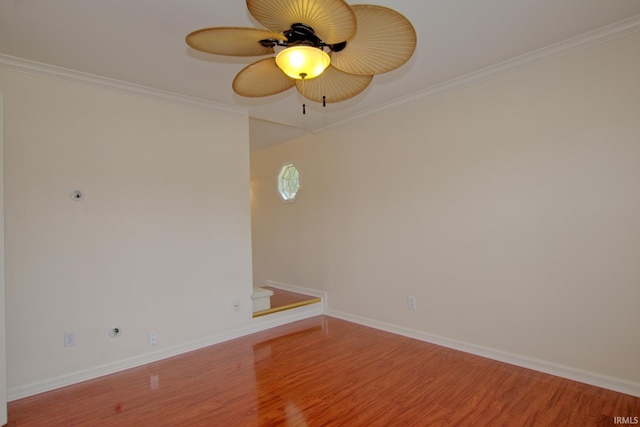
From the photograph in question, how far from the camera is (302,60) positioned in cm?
144

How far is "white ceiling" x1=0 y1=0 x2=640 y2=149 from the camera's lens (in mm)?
2031

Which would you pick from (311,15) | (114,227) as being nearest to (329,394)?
(114,227)

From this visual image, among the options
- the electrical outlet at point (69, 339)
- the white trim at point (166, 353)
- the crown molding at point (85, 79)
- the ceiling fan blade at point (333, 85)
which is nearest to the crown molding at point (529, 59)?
the ceiling fan blade at point (333, 85)

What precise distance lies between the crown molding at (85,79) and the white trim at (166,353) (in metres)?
2.35

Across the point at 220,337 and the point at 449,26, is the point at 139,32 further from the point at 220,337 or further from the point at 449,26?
the point at 220,337

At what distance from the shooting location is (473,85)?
3072 mm

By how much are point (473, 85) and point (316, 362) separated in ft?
9.27

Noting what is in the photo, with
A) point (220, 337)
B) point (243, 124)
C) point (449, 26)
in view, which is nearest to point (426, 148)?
point (449, 26)

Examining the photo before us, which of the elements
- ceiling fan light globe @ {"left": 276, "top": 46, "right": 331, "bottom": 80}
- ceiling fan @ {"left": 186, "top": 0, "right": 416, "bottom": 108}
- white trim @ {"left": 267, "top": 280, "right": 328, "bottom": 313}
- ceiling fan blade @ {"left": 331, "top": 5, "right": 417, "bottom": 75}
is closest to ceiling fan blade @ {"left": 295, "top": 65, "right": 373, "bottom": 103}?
ceiling fan @ {"left": 186, "top": 0, "right": 416, "bottom": 108}

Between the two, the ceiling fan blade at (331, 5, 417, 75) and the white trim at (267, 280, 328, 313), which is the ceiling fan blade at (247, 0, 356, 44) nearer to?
the ceiling fan blade at (331, 5, 417, 75)

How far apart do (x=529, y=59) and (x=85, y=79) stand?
11.8 ft

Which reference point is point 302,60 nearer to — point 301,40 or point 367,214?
point 301,40

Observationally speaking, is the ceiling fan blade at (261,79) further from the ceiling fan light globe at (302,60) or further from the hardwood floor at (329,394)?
the hardwood floor at (329,394)

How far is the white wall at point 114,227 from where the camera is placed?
2.57 meters
